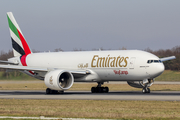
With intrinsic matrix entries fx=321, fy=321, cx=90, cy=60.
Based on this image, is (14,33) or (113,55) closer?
(113,55)

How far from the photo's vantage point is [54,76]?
29500 millimetres

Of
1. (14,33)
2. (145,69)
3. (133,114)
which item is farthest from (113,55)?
(133,114)

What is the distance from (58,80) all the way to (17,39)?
12.3 m

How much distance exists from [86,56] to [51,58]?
4.90 m

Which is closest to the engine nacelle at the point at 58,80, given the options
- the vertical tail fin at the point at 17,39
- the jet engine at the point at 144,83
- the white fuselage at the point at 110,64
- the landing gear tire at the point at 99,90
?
the white fuselage at the point at 110,64

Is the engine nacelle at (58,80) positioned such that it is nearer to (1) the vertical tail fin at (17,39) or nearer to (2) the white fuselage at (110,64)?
(2) the white fuselage at (110,64)

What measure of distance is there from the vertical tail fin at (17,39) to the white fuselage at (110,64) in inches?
136

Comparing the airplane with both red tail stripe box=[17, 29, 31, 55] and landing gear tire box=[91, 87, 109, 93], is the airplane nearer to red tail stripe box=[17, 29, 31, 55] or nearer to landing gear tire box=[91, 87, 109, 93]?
landing gear tire box=[91, 87, 109, 93]

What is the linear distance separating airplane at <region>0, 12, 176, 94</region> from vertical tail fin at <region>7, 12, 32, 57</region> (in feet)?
4.12

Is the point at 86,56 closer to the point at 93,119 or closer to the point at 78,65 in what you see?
the point at 78,65

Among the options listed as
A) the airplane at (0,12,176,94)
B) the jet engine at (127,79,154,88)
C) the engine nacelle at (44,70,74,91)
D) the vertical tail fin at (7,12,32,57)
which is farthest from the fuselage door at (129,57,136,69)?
the vertical tail fin at (7,12,32,57)

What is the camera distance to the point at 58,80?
29.3 meters

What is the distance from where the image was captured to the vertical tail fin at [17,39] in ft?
128

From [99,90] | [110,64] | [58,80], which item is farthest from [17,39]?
[110,64]
